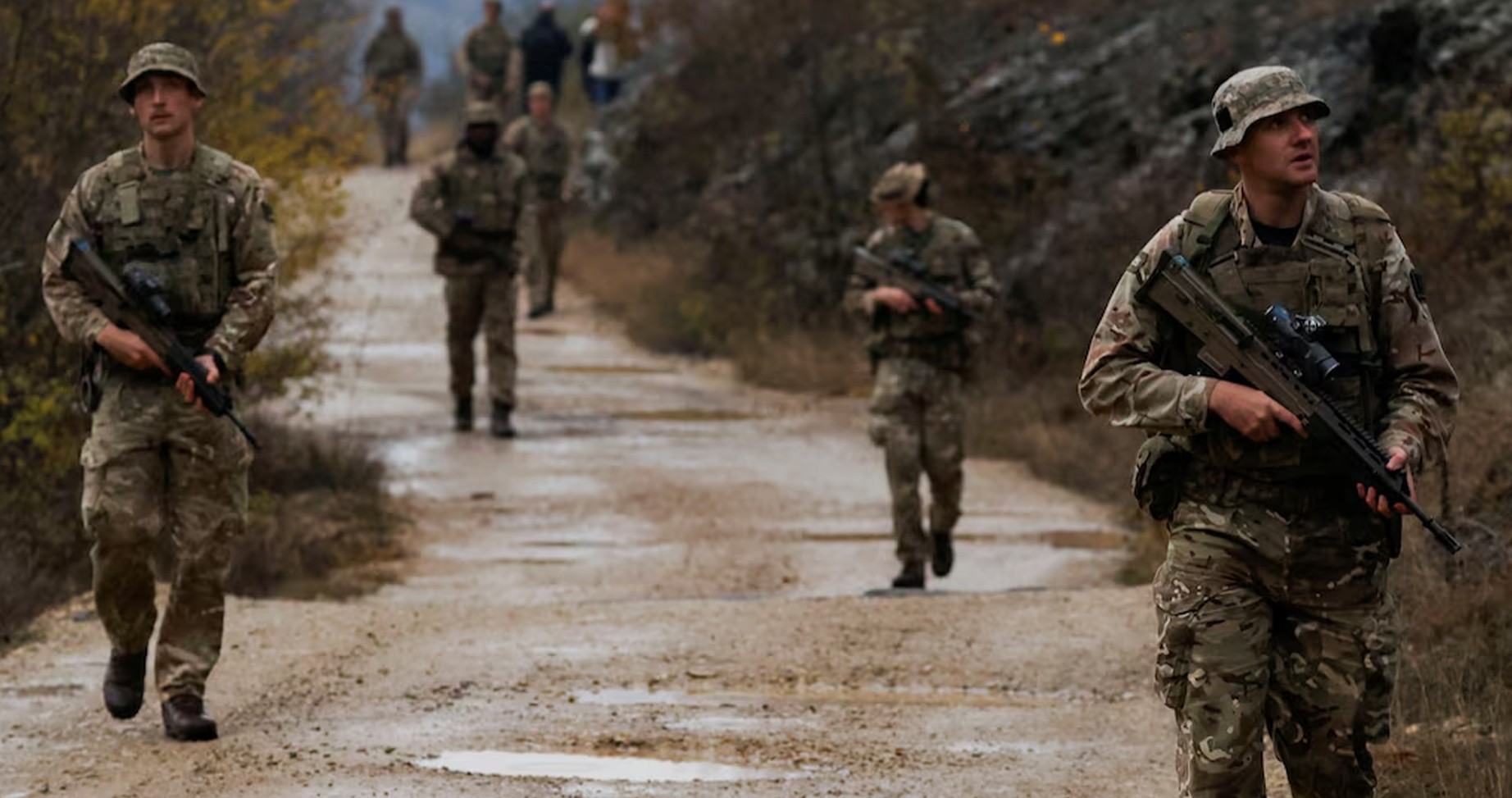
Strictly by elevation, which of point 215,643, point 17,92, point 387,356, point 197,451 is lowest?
point 387,356

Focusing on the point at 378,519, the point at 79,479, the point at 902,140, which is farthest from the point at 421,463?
the point at 902,140

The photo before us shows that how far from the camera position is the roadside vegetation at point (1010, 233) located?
8.24 meters

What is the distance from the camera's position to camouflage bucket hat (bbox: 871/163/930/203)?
35.6ft

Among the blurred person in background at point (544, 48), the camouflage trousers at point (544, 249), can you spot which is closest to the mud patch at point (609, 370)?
the camouflage trousers at point (544, 249)

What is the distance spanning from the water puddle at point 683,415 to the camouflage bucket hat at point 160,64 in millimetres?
11099

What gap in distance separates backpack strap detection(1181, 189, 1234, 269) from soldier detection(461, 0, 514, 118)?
→ 77.7ft

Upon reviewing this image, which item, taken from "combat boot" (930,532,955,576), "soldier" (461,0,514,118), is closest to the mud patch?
"soldier" (461,0,514,118)

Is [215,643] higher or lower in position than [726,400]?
higher

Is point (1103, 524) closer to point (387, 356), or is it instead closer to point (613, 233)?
point (387, 356)

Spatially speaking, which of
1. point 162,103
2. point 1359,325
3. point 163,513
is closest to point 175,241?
point 162,103

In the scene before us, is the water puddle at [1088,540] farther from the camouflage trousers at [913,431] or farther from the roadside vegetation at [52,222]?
the roadside vegetation at [52,222]

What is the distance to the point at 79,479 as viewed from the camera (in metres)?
12.1

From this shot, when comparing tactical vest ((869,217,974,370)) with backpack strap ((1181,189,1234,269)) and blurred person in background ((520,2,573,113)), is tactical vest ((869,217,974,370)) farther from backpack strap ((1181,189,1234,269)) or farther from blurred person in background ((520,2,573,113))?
blurred person in background ((520,2,573,113))

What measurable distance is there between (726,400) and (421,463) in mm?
4438
